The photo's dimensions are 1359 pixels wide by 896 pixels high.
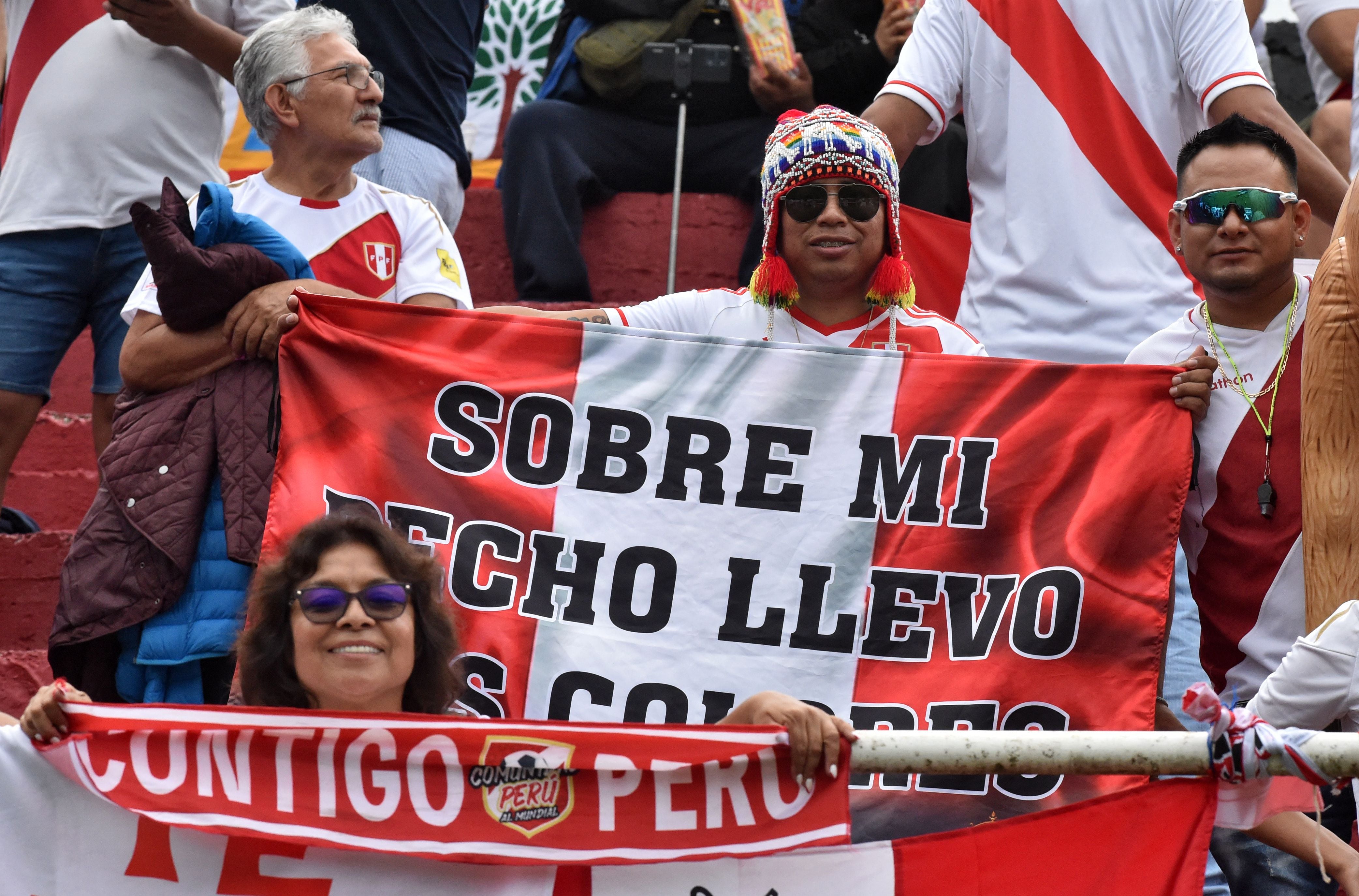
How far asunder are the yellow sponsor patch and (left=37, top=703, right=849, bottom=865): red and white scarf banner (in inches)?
66.4

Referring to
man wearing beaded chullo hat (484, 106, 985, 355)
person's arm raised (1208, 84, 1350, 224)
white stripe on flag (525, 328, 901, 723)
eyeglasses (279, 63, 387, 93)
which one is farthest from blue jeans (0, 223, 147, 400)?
person's arm raised (1208, 84, 1350, 224)

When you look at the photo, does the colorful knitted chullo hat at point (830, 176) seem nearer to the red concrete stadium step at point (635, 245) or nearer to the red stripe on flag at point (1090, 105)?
the red stripe on flag at point (1090, 105)

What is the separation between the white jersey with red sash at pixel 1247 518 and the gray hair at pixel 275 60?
2252 mm

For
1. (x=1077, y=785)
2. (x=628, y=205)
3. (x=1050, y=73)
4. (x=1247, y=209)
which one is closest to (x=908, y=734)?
(x=1077, y=785)

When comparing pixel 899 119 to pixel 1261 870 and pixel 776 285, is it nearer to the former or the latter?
pixel 776 285

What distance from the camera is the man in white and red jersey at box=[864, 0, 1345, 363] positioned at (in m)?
4.35

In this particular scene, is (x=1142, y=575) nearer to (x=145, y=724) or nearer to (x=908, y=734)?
(x=908, y=734)

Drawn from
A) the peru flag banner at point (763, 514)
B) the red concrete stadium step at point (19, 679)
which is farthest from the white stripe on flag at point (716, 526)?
the red concrete stadium step at point (19, 679)

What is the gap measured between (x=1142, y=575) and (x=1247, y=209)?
0.77 meters

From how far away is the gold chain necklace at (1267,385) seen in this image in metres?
3.47

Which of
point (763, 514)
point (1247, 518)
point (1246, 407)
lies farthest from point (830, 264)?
point (1247, 518)

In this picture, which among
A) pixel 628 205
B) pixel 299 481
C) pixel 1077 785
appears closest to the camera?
pixel 1077 785

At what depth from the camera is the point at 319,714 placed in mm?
2844

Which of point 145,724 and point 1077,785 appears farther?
point 1077,785
